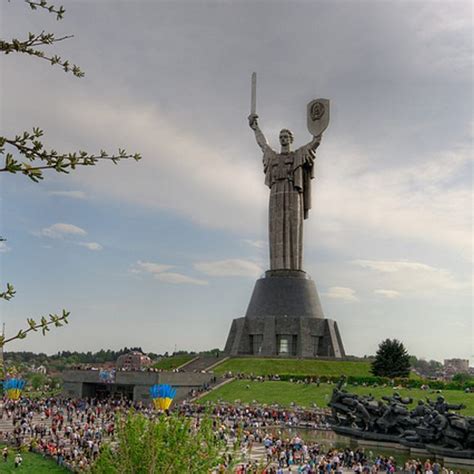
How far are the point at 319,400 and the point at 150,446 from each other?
1092 inches

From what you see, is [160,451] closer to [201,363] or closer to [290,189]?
[201,363]

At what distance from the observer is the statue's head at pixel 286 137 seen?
5594 cm

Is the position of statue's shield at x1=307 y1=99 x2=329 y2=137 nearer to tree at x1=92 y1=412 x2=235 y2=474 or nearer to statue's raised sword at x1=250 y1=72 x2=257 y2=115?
statue's raised sword at x1=250 y1=72 x2=257 y2=115

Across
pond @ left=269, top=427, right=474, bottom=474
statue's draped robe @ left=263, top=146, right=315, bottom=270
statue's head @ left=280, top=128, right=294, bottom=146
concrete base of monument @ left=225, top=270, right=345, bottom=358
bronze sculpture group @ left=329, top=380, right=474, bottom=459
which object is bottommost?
pond @ left=269, top=427, right=474, bottom=474

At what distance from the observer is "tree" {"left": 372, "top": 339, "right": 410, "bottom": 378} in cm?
4491

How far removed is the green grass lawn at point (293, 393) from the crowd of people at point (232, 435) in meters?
1.73

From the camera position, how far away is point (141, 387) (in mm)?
39938

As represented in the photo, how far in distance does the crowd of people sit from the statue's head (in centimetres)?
2783

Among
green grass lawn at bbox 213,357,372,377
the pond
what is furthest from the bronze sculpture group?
green grass lawn at bbox 213,357,372,377

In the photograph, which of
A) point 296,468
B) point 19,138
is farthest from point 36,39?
point 296,468

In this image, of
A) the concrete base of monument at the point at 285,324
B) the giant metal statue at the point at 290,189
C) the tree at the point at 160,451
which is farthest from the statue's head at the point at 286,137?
the tree at the point at 160,451

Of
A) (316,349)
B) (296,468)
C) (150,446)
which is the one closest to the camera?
(150,446)

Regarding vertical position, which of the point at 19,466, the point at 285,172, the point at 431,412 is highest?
the point at 285,172

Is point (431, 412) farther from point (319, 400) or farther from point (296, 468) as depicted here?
point (319, 400)
